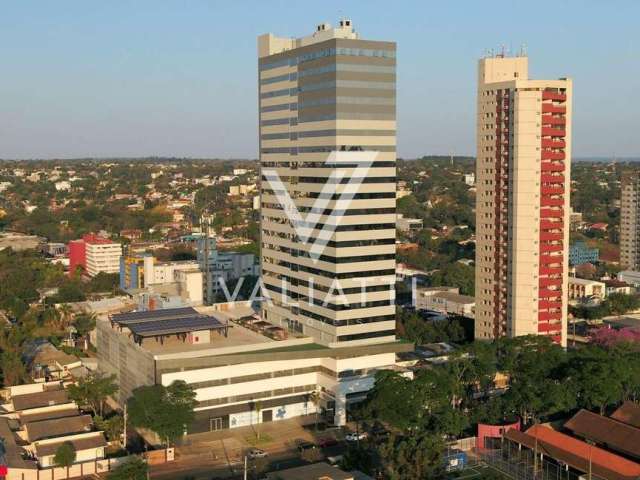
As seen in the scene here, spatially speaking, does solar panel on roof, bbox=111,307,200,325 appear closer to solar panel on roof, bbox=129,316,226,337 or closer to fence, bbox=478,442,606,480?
solar panel on roof, bbox=129,316,226,337

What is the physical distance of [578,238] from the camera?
92.6 m

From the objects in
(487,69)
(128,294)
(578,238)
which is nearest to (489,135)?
(487,69)

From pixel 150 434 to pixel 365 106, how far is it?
55.7ft

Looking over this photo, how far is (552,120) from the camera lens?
44.6 m

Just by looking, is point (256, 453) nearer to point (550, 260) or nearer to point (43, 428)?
point (43, 428)

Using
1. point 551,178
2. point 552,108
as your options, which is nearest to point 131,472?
point 551,178

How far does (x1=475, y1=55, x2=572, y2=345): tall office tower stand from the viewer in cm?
4441

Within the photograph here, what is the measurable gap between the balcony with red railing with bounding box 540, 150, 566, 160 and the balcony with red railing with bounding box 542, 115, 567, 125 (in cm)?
158

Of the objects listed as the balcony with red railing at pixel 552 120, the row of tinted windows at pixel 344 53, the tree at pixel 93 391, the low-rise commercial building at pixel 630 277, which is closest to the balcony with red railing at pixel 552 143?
the balcony with red railing at pixel 552 120

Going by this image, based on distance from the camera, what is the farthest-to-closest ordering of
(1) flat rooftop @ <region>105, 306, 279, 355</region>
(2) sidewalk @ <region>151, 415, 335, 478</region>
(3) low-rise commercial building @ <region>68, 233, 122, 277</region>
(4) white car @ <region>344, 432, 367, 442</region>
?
1. (3) low-rise commercial building @ <region>68, 233, 122, 277</region>
2. (1) flat rooftop @ <region>105, 306, 279, 355</region>
3. (4) white car @ <region>344, 432, 367, 442</region>
4. (2) sidewalk @ <region>151, 415, 335, 478</region>

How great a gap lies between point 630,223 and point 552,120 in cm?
3541

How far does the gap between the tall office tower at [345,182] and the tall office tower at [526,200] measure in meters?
10.4

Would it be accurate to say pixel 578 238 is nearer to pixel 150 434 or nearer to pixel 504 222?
pixel 504 222

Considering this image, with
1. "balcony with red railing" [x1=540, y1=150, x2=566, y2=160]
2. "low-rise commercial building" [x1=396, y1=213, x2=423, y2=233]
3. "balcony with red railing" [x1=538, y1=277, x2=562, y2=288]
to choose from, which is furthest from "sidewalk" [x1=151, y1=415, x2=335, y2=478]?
"low-rise commercial building" [x1=396, y1=213, x2=423, y2=233]
